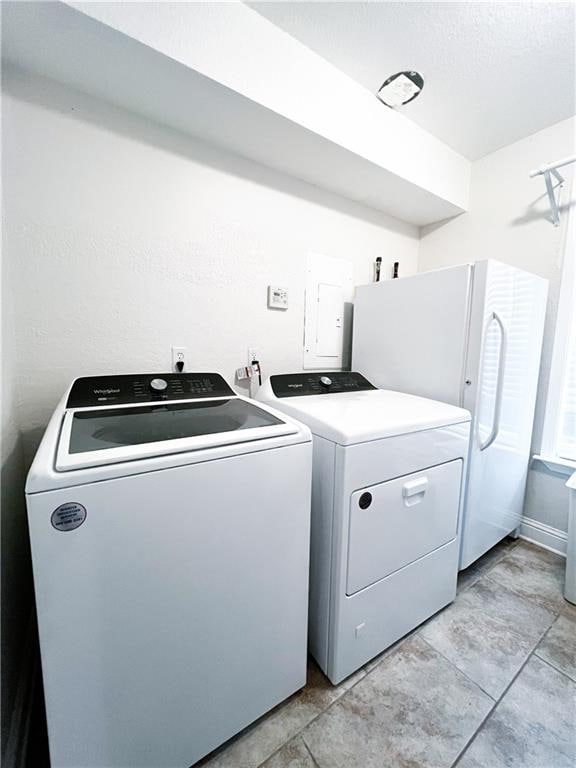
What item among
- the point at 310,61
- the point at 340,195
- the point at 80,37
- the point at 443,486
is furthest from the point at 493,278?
the point at 80,37

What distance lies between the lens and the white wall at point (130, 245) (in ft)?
3.75

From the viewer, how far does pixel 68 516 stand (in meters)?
0.60

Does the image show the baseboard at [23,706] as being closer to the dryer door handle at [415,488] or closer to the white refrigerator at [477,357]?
the dryer door handle at [415,488]

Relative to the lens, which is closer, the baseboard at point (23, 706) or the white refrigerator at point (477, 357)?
the baseboard at point (23, 706)

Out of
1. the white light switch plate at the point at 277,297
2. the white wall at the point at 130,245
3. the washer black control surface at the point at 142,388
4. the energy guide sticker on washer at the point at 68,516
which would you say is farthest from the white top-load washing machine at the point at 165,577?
the white light switch plate at the point at 277,297

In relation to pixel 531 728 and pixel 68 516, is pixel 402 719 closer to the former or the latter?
pixel 531 728

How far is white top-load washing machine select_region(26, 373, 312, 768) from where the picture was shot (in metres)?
0.62

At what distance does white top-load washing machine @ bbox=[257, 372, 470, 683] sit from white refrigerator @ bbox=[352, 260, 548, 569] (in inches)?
8.0

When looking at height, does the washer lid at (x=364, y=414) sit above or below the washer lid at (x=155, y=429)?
below

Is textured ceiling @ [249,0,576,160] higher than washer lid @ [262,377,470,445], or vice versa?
textured ceiling @ [249,0,576,160]

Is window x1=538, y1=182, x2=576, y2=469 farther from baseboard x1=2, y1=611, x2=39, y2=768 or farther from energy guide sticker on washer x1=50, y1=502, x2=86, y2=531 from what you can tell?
baseboard x1=2, y1=611, x2=39, y2=768

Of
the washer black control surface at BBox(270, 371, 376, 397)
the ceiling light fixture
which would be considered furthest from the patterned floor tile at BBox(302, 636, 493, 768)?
the ceiling light fixture

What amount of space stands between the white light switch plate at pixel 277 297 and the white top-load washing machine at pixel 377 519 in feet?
2.08

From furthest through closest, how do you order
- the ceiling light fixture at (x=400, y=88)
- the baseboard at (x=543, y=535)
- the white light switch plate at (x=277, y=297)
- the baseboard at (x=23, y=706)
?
the baseboard at (x=543, y=535), the white light switch plate at (x=277, y=297), the ceiling light fixture at (x=400, y=88), the baseboard at (x=23, y=706)
